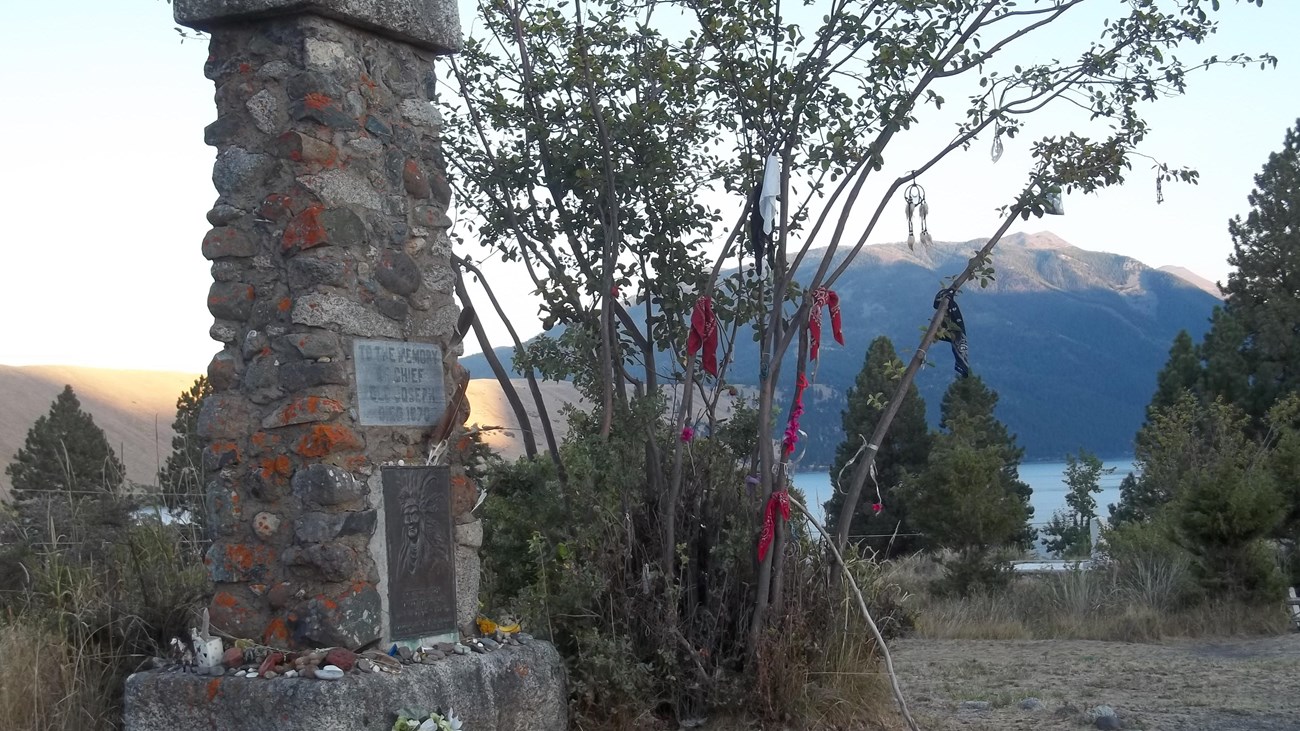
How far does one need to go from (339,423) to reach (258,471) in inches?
14.9

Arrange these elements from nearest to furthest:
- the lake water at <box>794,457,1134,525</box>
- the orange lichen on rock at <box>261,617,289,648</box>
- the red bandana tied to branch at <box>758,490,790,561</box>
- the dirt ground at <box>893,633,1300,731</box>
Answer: the orange lichen on rock at <box>261,617,289,648</box> < the red bandana tied to branch at <box>758,490,790,561</box> < the dirt ground at <box>893,633,1300,731</box> < the lake water at <box>794,457,1134,525</box>

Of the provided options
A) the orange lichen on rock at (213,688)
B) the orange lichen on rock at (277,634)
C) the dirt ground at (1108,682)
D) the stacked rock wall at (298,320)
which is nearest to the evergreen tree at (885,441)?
the dirt ground at (1108,682)

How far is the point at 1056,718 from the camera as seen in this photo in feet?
24.5

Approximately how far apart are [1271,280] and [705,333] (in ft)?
89.9

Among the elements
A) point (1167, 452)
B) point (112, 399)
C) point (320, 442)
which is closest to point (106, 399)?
point (112, 399)

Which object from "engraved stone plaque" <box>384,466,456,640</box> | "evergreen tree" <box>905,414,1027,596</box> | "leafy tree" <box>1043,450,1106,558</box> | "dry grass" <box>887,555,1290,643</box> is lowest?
"leafy tree" <box>1043,450,1106,558</box>

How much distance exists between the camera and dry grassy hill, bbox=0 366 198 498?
254ft

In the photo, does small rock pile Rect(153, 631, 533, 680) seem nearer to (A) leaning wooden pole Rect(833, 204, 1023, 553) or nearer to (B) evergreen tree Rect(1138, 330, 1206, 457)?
(A) leaning wooden pole Rect(833, 204, 1023, 553)

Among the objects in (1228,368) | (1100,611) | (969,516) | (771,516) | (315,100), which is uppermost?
(315,100)

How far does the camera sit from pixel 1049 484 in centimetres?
14500

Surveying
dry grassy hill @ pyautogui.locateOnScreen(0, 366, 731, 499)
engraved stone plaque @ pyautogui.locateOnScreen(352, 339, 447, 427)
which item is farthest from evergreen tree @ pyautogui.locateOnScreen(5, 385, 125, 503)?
dry grassy hill @ pyautogui.locateOnScreen(0, 366, 731, 499)

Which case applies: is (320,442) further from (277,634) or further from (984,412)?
(984,412)

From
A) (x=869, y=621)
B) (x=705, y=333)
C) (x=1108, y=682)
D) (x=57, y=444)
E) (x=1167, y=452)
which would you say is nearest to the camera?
(x=869, y=621)

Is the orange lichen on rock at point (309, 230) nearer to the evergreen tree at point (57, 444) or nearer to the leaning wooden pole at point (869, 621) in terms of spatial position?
the leaning wooden pole at point (869, 621)
